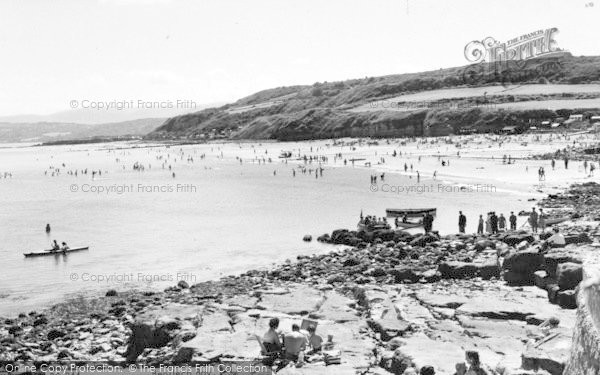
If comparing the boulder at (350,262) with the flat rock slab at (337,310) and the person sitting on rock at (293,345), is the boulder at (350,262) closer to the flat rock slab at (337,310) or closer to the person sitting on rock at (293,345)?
the flat rock slab at (337,310)

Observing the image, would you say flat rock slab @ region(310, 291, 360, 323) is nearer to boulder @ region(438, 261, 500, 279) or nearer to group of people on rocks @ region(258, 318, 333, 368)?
group of people on rocks @ region(258, 318, 333, 368)

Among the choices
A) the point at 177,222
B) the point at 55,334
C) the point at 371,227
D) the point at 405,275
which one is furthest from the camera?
the point at 177,222

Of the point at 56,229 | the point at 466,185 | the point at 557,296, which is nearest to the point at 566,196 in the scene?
the point at 466,185

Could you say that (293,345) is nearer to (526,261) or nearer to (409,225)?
(526,261)

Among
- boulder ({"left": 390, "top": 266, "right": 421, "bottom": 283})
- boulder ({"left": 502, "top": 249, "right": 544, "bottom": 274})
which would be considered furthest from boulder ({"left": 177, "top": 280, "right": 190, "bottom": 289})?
boulder ({"left": 502, "top": 249, "right": 544, "bottom": 274})

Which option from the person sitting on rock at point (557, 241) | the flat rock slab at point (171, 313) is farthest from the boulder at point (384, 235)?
the flat rock slab at point (171, 313)

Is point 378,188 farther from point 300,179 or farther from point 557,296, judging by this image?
point 557,296

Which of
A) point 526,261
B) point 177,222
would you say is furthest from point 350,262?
point 177,222
